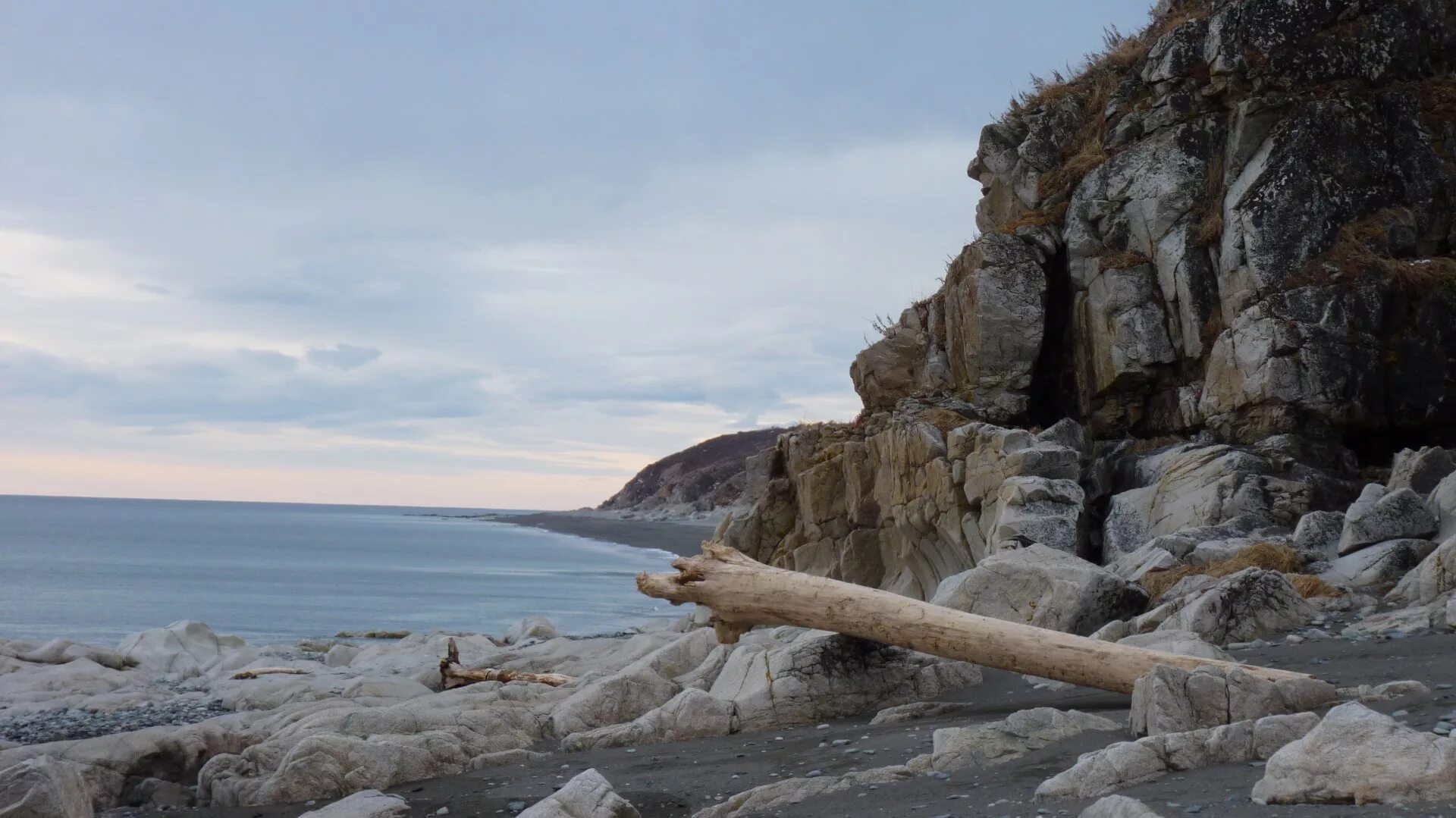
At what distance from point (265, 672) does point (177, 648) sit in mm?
4600

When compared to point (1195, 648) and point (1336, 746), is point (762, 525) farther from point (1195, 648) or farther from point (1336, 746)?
point (1336, 746)

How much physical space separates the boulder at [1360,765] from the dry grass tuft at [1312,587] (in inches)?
295

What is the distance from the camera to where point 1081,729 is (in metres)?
8.34

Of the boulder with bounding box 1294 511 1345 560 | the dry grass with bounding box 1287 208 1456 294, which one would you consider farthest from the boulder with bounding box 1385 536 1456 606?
the dry grass with bounding box 1287 208 1456 294

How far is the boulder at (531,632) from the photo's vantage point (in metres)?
27.1

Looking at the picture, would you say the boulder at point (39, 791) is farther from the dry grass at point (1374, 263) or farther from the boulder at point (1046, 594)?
the dry grass at point (1374, 263)

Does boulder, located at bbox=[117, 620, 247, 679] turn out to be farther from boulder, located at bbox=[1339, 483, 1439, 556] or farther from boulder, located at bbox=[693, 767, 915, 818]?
boulder, located at bbox=[1339, 483, 1439, 556]

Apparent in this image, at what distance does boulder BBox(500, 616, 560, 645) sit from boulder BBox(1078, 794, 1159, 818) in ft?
72.5

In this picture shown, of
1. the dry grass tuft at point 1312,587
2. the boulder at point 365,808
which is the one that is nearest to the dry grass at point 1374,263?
the dry grass tuft at point 1312,587

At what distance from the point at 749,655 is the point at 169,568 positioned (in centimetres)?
6152

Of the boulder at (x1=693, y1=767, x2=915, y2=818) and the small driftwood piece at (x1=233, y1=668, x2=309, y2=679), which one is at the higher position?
the boulder at (x1=693, y1=767, x2=915, y2=818)

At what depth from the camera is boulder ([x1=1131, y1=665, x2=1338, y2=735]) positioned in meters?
7.72

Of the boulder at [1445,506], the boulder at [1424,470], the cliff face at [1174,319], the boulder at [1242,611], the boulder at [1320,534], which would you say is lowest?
the boulder at [1242,611]

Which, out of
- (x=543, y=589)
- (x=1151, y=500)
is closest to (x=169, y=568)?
(x=543, y=589)
